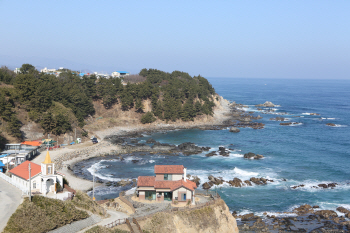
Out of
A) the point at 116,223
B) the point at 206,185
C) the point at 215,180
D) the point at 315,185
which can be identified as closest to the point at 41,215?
the point at 116,223

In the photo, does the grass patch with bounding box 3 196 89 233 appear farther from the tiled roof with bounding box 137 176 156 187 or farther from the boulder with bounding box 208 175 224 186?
the boulder with bounding box 208 175 224 186

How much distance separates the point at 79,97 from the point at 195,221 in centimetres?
6221

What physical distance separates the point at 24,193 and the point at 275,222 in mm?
27955

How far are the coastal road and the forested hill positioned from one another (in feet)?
96.8

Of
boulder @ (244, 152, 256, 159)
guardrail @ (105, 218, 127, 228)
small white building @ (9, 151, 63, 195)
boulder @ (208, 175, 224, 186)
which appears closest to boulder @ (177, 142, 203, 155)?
boulder @ (244, 152, 256, 159)

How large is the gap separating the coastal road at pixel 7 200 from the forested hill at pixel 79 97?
2950 centimetres

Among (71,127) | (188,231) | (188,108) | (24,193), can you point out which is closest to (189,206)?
(188,231)

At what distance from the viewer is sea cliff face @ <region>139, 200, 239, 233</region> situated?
29406 mm

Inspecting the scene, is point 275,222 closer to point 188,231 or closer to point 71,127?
point 188,231

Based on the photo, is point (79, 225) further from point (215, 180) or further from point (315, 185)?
point (315, 185)

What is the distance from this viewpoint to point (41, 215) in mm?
26578

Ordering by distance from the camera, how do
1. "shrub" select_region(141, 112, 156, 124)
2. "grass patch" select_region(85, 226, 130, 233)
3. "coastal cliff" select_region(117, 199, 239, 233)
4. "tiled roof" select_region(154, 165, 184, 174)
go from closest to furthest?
"grass patch" select_region(85, 226, 130, 233), "coastal cliff" select_region(117, 199, 239, 233), "tiled roof" select_region(154, 165, 184, 174), "shrub" select_region(141, 112, 156, 124)

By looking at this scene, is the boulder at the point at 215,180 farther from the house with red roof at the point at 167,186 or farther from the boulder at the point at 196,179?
the house with red roof at the point at 167,186

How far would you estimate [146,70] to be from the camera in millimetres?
131125
